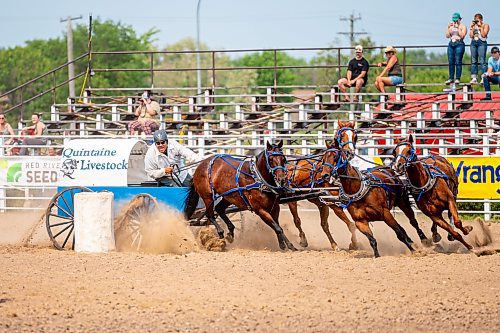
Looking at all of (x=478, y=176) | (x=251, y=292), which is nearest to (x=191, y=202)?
(x=251, y=292)

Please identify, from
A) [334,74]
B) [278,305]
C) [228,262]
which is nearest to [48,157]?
[228,262]

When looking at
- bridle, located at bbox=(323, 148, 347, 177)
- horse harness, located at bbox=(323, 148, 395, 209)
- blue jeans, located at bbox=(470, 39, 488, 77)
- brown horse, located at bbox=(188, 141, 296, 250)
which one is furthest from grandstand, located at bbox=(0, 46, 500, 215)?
bridle, located at bbox=(323, 148, 347, 177)

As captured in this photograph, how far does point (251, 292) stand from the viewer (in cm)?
1017

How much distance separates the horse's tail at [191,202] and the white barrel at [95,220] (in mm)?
1160

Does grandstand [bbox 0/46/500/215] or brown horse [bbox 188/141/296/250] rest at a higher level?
grandstand [bbox 0/46/500/215]

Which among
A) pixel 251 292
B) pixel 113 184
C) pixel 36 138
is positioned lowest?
pixel 251 292

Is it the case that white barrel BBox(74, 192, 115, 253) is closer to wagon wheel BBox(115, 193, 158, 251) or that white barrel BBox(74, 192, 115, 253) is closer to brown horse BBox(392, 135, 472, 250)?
wagon wheel BBox(115, 193, 158, 251)

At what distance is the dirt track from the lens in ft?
29.1

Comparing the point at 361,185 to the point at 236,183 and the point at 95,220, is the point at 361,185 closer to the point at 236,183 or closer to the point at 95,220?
the point at 236,183

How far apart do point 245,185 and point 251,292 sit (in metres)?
3.65

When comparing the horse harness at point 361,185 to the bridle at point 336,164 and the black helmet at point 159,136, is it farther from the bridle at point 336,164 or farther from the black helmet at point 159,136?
the black helmet at point 159,136

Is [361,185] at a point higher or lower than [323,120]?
lower

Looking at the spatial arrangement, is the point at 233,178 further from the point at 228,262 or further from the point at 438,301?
the point at 438,301

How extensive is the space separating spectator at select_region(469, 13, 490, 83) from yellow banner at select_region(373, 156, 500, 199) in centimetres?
440
